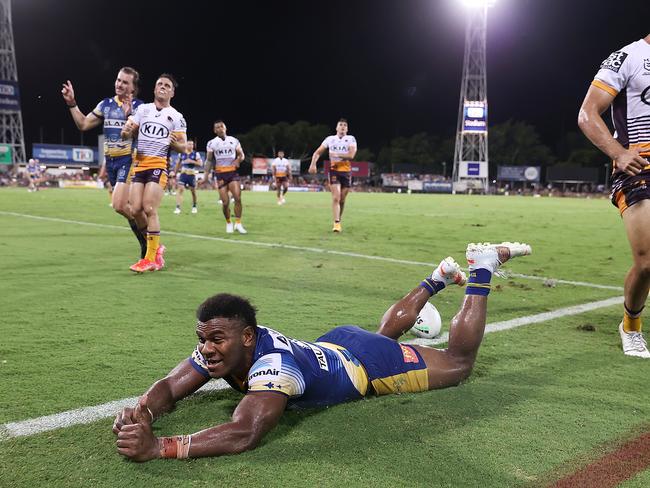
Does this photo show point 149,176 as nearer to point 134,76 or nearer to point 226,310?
point 134,76

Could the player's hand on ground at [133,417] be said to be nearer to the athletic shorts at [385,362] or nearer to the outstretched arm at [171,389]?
the outstretched arm at [171,389]

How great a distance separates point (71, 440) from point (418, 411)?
153 cm

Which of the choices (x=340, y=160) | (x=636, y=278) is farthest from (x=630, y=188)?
(x=340, y=160)

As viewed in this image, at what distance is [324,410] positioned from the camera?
105 inches

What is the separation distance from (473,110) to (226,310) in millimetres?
72871

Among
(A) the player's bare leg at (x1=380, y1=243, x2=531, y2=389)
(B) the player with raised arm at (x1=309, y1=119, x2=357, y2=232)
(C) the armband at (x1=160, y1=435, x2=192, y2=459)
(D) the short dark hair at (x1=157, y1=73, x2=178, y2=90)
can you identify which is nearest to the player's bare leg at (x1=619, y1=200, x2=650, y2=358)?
(A) the player's bare leg at (x1=380, y1=243, x2=531, y2=389)

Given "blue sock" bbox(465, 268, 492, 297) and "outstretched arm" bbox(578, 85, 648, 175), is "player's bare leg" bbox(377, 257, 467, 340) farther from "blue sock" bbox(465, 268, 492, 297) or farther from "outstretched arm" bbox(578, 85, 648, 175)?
"outstretched arm" bbox(578, 85, 648, 175)

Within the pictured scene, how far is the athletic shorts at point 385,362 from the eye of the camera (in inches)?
111

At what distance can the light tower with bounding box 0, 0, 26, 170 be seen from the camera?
58.8 meters

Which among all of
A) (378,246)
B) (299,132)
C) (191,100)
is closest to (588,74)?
(299,132)

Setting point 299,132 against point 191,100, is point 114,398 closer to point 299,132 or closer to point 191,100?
point 191,100

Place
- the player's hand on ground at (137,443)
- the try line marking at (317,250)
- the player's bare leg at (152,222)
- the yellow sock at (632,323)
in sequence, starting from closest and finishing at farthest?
the player's hand on ground at (137,443)
the yellow sock at (632,323)
the try line marking at (317,250)
the player's bare leg at (152,222)

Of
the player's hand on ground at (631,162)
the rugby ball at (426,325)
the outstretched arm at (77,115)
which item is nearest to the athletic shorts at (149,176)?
the outstretched arm at (77,115)

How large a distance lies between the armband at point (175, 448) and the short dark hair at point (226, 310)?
1.58 feet
